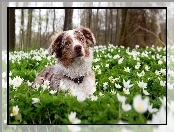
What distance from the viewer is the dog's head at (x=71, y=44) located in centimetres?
317

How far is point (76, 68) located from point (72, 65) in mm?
42

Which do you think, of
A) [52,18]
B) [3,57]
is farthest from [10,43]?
[52,18]

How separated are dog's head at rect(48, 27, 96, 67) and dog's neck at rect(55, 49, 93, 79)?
34 millimetres

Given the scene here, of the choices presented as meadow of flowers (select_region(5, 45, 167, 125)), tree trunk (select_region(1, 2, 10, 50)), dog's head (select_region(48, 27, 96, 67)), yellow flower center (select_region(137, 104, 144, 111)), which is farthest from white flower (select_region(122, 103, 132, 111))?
tree trunk (select_region(1, 2, 10, 50))

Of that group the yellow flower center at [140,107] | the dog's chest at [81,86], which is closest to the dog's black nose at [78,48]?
the dog's chest at [81,86]

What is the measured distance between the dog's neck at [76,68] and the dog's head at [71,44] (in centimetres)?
3

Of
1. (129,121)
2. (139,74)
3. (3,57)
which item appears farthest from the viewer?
(139,74)

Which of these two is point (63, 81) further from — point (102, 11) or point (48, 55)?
point (102, 11)

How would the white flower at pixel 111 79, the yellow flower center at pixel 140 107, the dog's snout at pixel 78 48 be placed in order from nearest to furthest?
the yellow flower center at pixel 140 107
the dog's snout at pixel 78 48
the white flower at pixel 111 79

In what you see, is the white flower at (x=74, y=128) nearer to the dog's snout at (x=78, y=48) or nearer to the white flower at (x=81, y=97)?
the white flower at (x=81, y=97)

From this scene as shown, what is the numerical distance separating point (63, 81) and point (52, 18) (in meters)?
0.45

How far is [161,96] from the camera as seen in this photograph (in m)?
3.26

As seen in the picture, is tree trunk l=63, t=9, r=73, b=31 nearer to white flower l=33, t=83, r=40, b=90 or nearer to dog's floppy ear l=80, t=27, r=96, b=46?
dog's floppy ear l=80, t=27, r=96, b=46

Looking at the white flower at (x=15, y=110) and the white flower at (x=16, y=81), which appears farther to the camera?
the white flower at (x=16, y=81)
